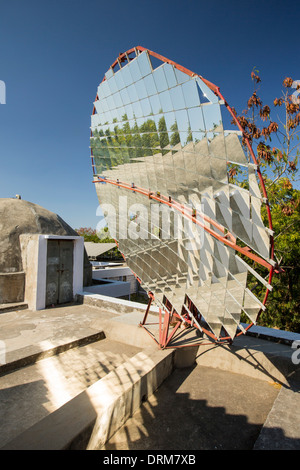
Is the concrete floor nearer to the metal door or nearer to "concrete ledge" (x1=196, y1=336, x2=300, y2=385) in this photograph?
"concrete ledge" (x1=196, y1=336, x2=300, y2=385)

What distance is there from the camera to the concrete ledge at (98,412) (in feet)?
9.18

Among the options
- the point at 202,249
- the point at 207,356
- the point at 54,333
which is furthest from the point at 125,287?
the point at 202,249

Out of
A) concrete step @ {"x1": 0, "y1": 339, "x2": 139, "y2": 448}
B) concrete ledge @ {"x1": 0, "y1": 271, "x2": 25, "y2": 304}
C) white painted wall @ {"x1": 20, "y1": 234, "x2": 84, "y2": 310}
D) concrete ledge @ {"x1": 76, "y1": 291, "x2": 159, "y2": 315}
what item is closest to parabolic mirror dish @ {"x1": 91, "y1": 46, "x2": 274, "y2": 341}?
concrete step @ {"x1": 0, "y1": 339, "x2": 139, "y2": 448}

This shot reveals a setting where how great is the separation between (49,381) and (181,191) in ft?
14.8

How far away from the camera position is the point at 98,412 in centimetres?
326

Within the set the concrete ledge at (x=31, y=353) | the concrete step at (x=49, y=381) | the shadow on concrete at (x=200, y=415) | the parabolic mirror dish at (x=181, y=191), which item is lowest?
the shadow on concrete at (x=200, y=415)

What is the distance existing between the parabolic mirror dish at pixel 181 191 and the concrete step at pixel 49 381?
2.04m

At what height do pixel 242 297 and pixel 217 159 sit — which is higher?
pixel 217 159

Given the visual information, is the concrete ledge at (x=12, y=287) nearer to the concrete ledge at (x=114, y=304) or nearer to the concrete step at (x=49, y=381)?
the concrete ledge at (x=114, y=304)

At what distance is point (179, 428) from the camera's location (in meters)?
3.89

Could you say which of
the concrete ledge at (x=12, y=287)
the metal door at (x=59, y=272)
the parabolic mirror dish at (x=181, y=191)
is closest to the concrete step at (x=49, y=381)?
the parabolic mirror dish at (x=181, y=191)
